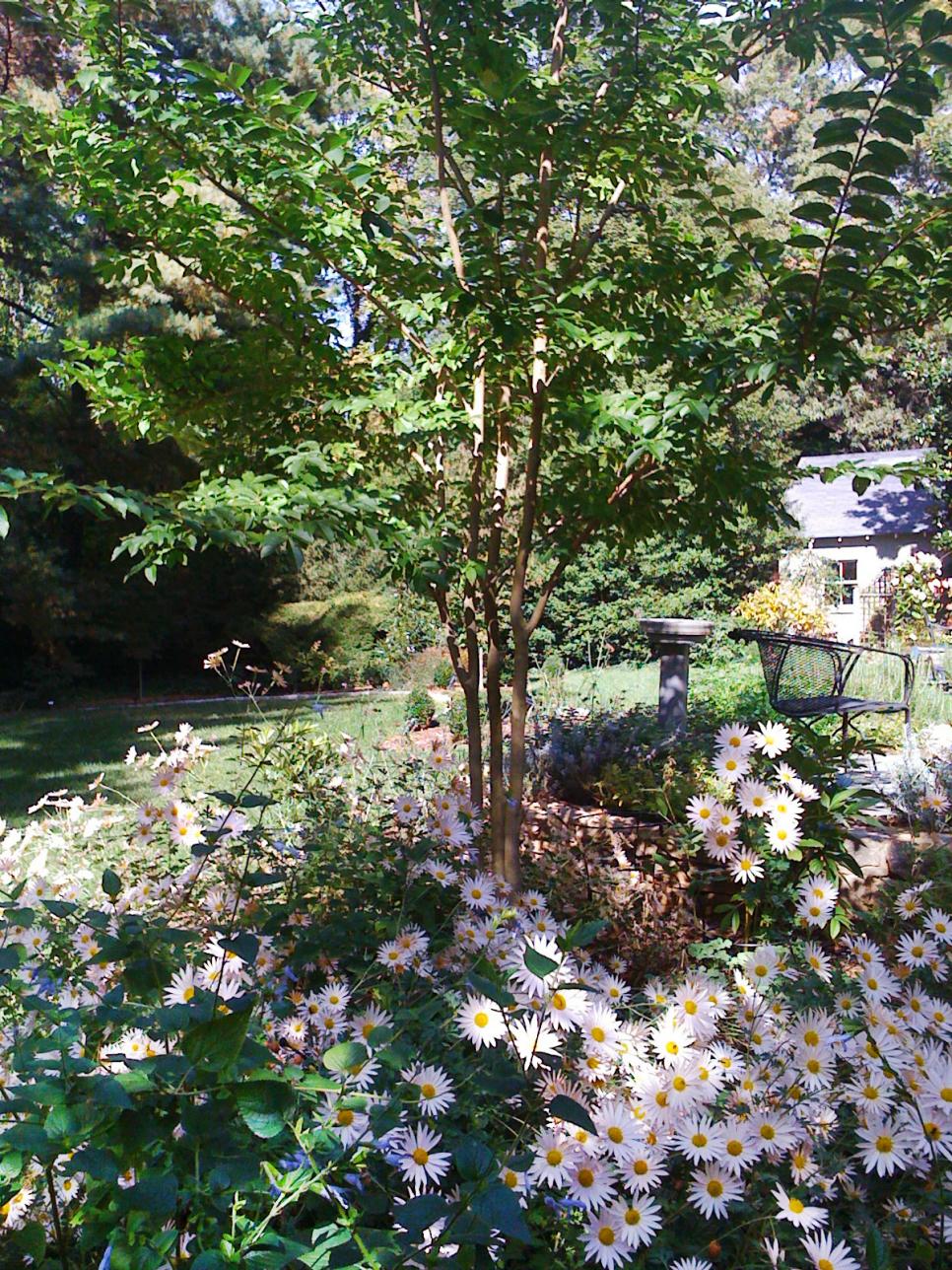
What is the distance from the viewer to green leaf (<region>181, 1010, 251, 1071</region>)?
96cm

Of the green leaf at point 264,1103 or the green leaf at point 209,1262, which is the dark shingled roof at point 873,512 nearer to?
the green leaf at point 264,1103

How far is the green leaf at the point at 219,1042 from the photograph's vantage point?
0.96m

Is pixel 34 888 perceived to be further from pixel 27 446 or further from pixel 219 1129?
pixel 27 446

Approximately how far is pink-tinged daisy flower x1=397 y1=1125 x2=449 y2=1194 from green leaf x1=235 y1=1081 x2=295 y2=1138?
208 millimetres

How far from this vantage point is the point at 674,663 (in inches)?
207

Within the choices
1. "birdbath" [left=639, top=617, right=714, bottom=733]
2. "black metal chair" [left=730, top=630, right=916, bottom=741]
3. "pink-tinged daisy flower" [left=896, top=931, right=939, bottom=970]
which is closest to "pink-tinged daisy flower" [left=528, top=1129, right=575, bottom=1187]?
"pink-tinged daisy flower" [left=896, top=931, right=939, bottom=970]

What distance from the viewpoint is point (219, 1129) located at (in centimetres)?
97

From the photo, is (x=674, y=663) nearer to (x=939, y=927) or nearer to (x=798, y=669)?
(x=798, y=669)

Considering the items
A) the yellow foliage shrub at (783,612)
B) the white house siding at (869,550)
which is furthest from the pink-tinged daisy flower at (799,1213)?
the white house siding at (869,550)

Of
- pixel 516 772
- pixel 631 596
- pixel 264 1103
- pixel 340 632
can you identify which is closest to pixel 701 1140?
pixel 264 1103

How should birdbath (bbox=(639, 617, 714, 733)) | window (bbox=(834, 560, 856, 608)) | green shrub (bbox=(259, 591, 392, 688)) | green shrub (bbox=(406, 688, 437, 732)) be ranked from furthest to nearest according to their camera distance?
1. window (bbox=(834, 560, 856, 608))
2. green shrub (bbox=(259, 591, 392, 688))
3. green shrub (bbox=(406, 688, 437, 732))
4. birdbath (bbox=(639, 617, 714, 733))

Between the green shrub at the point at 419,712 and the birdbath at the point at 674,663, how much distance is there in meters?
2.74

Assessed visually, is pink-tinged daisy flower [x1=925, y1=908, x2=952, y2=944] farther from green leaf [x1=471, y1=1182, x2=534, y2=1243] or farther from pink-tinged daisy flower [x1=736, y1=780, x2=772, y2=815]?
green leaf [x1=471, y1=1182, x2=534, y2=1243]

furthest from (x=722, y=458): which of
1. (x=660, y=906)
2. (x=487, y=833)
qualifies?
(x=660, y=906)
